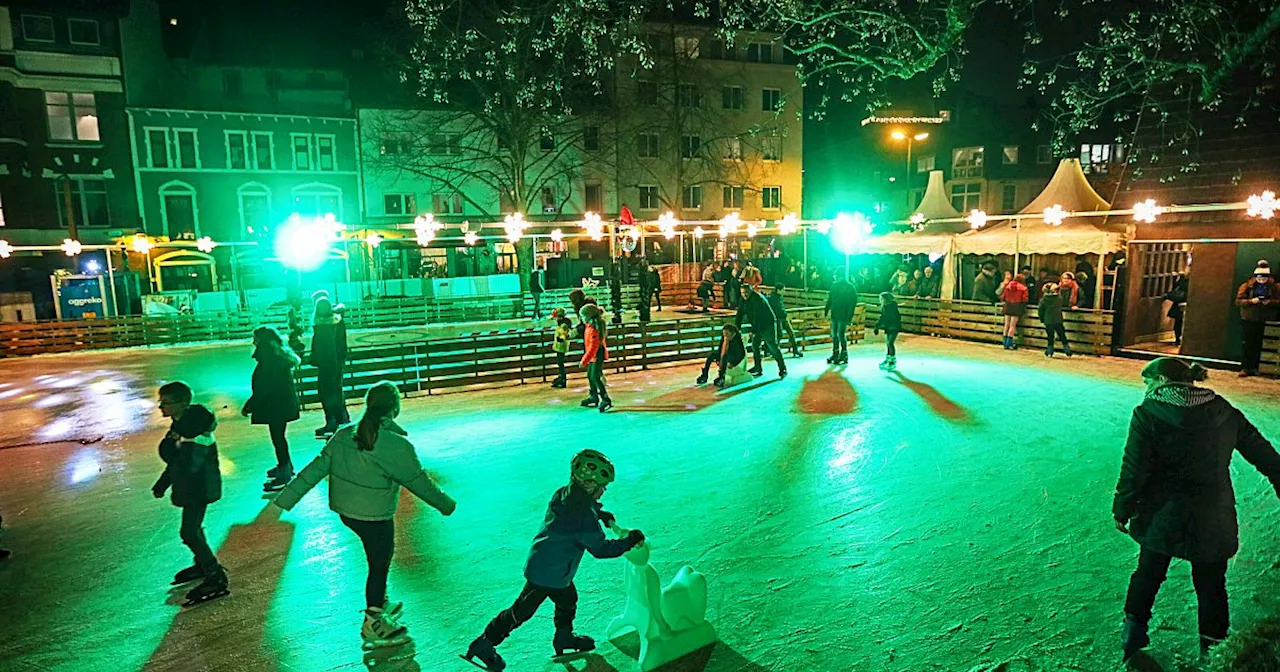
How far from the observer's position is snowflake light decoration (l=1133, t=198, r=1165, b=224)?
43.2ft

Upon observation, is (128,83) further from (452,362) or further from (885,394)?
(885,394)

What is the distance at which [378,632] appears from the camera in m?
4.18

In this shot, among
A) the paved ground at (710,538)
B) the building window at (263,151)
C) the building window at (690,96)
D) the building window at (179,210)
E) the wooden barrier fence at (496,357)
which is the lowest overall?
the paved ground at (710,538)

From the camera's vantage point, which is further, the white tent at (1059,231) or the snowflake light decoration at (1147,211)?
the white tent at (1059,231)

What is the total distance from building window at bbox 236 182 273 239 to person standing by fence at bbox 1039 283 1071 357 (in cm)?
3015

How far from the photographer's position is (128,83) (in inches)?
1115

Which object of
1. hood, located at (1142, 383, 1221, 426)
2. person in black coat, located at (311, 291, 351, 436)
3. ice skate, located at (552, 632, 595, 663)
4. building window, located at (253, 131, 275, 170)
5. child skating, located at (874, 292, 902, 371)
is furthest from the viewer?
building window, located at (253, 131, 275, 170)

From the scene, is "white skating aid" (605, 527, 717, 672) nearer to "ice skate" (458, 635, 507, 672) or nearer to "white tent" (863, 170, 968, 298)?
"ice skate" (458, 635, 507, 672)

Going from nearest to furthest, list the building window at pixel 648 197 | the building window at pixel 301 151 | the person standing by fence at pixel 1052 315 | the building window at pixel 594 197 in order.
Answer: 1. the person standing by fence at pixel 1052 315
2. the building window at pixel 301 151
3. the building window at pixel 594 197
4. the building window at pixel 648 197

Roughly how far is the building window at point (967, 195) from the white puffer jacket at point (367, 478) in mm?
42426

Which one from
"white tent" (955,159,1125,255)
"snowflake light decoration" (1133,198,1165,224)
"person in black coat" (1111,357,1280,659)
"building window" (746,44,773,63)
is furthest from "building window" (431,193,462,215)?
"person in black coat" (1111,357,1280,659)

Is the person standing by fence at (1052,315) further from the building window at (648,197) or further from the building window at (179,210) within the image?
the building window at (179,210)

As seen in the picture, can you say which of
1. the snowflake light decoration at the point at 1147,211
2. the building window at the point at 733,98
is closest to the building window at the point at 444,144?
the building window at the point at 733,98

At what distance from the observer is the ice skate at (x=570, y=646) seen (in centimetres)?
399
